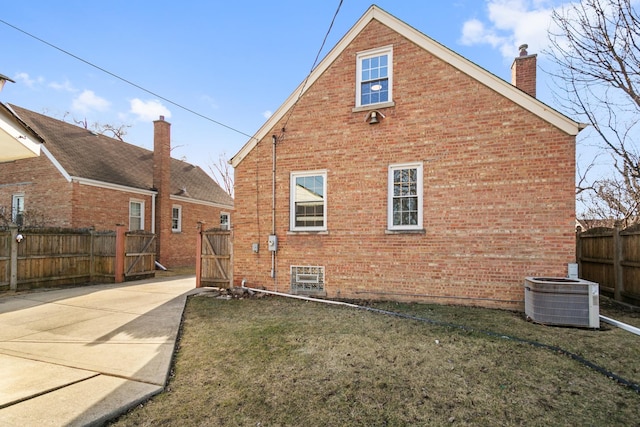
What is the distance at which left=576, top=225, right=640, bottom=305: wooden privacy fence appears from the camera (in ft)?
25.4

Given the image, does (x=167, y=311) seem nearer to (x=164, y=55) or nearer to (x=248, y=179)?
(x=248, y=179)

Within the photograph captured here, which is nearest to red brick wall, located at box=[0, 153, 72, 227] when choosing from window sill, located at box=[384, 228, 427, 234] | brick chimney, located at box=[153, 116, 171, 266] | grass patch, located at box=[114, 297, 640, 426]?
brick chimney, located at box=[153, 116, 171, 266]

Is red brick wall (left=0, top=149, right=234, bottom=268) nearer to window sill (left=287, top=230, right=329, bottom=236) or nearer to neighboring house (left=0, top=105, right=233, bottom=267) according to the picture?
neighboring house (left=0, top=105, right=233, bottom=267)

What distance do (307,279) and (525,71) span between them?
26.2 ft

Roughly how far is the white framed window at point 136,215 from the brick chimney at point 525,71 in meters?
16.8

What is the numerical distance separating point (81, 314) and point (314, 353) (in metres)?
5.69

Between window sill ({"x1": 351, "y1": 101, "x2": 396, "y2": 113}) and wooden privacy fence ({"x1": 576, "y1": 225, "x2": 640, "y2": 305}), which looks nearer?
wooden privacy fence ({"x1": 576, "y1": 225, "x2": 640, "y2": 305})

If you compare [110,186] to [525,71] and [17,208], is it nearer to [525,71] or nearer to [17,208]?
[17,208]

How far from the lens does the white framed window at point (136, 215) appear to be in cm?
1689

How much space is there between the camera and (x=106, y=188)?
15477mm

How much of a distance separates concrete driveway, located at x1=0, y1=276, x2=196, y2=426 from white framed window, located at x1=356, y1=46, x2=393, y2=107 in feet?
22.8

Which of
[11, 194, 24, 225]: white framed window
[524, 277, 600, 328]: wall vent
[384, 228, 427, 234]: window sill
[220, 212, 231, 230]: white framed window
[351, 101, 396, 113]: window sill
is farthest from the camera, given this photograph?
[220, 212, 231, 230]: white framed window

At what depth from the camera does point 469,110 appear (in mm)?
7898

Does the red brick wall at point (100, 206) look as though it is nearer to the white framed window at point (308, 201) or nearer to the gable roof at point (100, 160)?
the gable roof at point (100, 160)
